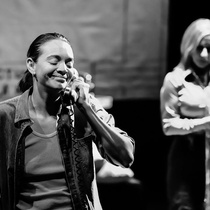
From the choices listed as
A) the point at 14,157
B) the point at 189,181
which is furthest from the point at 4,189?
the point at 189,181

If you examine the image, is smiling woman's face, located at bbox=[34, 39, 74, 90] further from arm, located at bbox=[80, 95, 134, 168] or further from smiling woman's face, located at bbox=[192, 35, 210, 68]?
smiling woman's face, located at bbox=[192, 35, 210, 68]

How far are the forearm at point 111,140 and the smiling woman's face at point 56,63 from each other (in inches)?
8.7

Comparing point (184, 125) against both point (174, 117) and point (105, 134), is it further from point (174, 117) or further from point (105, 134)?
point (105, 134)

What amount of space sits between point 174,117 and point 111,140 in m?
1.70

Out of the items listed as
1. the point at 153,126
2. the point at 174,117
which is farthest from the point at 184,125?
the point at 153,126

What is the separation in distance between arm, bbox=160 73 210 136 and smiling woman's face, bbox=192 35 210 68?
0.21 metres

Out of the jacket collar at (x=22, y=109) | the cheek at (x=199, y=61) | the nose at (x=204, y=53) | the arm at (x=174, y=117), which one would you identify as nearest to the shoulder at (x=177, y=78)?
the arm at (x=174, y=117)

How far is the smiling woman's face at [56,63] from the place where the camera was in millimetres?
3117

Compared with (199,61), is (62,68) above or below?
above

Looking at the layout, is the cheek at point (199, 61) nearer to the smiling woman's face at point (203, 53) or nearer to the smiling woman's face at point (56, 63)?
the smiling woman's face at point (203, 53)

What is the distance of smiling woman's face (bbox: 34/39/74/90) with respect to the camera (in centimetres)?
312

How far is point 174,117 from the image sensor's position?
182 inches

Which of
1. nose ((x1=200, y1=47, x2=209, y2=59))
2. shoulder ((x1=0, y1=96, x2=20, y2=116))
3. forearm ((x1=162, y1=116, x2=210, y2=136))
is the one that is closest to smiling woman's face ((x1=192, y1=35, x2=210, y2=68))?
nose ((x1=200, y1=47, x2=209, y2=59))

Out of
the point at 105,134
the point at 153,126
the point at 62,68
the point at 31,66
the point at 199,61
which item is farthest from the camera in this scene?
the point at 153,126
